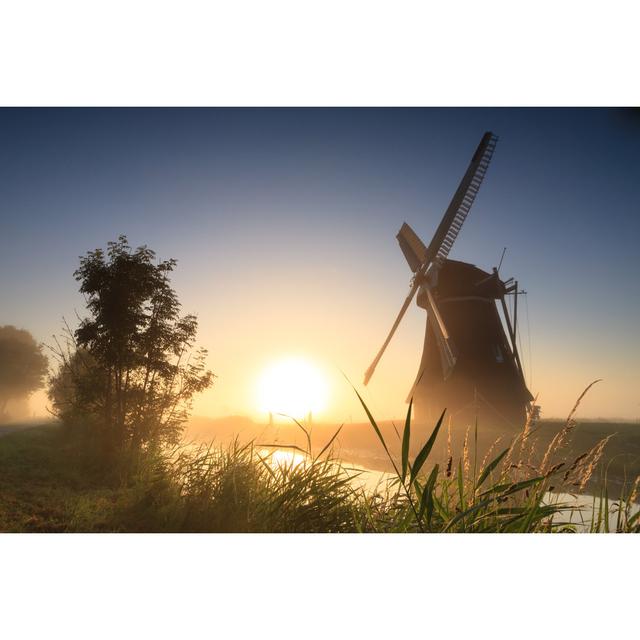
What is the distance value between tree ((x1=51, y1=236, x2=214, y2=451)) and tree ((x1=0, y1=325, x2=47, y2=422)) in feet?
62.9

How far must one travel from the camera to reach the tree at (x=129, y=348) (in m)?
6.71

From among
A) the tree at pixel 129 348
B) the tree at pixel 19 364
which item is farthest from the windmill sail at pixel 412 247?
the tree at pixel 19 364

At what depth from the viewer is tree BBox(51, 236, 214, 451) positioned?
22.0 feet

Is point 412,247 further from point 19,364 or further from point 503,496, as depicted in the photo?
point 19,364

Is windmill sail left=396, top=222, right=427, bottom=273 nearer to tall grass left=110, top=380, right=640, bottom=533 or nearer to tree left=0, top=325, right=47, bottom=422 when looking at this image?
tall grass left=110, top=380, right=640, bottom=533

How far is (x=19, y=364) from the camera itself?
24625 mm

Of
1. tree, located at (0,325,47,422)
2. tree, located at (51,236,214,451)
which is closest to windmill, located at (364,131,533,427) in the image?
tree, located at (51,236,214,451)

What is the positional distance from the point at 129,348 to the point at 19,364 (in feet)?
74.4

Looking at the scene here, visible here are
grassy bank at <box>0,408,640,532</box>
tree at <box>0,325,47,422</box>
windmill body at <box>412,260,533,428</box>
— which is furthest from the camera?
tree at <box>0,325,47,422</box>

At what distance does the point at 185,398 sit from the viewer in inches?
269
